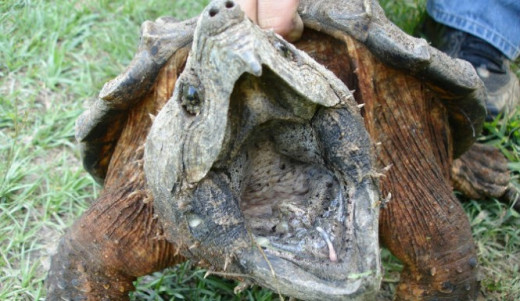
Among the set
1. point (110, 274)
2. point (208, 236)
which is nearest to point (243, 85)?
point (208, 236)

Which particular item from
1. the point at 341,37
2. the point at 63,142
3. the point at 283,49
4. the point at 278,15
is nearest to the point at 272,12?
the point at 278,15

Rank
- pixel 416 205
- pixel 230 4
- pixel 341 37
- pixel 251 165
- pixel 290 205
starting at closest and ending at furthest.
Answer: pixel 230 4 → pixel 290 205 → pixel 251 165 → pixel 341 37 → pixel 416 205

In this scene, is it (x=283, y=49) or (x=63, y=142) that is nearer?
(x=283, y=49)

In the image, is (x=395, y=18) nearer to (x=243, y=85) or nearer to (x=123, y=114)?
(x=123, y=114)

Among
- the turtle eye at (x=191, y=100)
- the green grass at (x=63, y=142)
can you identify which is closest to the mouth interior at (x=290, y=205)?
the turtle eye at (x=191, y=100)

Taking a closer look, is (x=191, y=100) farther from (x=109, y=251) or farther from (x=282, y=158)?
(x=109, y=251)

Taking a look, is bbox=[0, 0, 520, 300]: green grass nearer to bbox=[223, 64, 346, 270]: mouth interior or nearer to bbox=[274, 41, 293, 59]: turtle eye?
bbox=[223, 64, 346, 270]: mouth interior

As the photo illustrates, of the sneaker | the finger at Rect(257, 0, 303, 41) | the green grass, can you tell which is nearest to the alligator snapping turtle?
the finger at Rect(257, 0, 303, 41)
